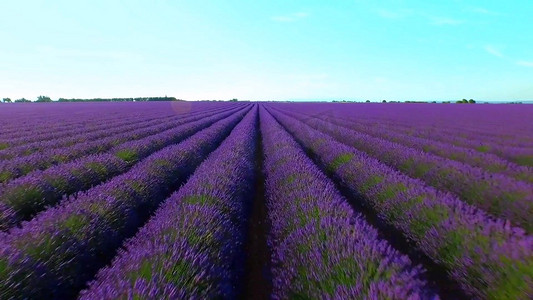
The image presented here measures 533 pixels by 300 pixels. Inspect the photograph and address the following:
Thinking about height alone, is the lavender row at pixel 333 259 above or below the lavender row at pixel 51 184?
above

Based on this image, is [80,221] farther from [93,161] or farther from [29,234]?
[93,161]

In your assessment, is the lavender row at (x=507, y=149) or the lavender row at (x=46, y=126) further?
the lavender row at (x=46, y=126)

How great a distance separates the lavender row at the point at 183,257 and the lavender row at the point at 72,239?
26 cm

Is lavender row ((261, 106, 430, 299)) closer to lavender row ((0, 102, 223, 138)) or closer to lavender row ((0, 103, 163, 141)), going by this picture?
lavender row ((0, 103, 163, 141))

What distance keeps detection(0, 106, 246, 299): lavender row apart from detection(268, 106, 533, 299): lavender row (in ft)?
10.8

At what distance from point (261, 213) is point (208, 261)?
2.84 meters

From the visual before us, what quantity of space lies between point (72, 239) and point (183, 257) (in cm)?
128

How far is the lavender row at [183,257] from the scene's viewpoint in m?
1.88

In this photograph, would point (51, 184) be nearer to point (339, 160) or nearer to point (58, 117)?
point (339, 160)

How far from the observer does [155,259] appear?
2.18 meters

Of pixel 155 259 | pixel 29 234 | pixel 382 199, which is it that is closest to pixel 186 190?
pixel 29 234

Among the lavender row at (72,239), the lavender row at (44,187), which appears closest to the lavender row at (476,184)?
the lavender row at (72,239)

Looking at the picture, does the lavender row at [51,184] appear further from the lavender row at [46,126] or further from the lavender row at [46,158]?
the lavender row at [46,126]

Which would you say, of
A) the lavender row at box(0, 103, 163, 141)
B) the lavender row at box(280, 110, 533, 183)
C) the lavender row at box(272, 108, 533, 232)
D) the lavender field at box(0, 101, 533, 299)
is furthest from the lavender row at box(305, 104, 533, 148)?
the lavender row at box(0, 103, 163, 141)
